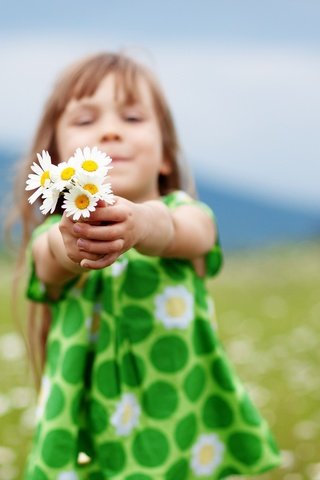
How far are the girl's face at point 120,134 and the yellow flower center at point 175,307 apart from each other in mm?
363

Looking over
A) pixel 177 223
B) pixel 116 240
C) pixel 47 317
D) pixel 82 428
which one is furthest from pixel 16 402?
pixel 116 240

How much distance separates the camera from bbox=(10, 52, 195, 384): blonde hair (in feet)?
11.3

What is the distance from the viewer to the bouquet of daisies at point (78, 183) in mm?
2248

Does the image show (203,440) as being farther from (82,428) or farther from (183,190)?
(183,190)

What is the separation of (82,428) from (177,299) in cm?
56

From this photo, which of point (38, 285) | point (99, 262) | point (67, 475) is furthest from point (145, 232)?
point (67, 475)

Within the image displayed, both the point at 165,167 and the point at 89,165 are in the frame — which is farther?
the point at 165,167

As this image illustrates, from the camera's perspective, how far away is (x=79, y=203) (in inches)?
90.0

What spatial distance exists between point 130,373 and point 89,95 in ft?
3.16

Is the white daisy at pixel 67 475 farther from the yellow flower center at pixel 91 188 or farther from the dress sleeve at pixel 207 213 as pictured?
the yellow flower center at pixel 91 188

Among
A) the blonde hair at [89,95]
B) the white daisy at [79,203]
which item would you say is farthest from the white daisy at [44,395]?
the white daisy at [79,203]

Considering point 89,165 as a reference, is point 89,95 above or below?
below

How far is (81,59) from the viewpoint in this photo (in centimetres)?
360

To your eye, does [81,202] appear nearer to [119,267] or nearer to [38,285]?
[119,267]
